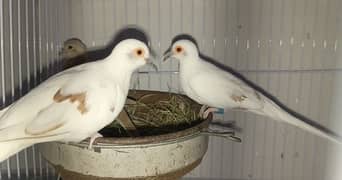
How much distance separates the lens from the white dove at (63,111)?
0.74 metres

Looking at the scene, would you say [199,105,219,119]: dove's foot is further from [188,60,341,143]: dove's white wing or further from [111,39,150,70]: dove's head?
[111,39,150,70]: dove's head

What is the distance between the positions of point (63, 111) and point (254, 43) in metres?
0.55

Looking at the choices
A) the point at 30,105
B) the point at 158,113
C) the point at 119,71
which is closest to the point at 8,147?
the point at 30,105

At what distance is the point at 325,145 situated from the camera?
47.3 inches

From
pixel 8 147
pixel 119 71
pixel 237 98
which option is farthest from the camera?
pixel 237 98

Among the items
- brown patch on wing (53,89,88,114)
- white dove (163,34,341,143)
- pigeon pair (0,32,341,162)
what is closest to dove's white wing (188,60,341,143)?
white dove (163,34,341,143)

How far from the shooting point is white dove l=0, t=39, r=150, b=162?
2.44 ft

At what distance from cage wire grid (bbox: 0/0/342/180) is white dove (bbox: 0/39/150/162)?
1.03ft

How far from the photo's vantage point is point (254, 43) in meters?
1.16

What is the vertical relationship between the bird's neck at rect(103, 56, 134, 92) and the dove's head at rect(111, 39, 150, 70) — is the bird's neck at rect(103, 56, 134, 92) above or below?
below

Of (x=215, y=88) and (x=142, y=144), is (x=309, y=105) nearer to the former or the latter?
(x=215, y=88)

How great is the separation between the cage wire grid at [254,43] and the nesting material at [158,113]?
0.15 meters

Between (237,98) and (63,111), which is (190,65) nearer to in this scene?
(237,98)

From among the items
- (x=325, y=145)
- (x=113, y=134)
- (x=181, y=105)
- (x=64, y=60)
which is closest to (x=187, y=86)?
(x=181, y=105)
